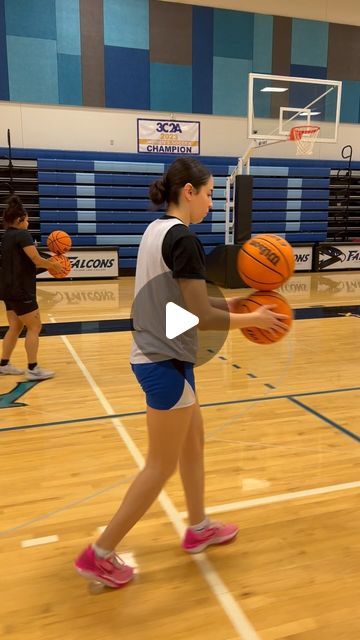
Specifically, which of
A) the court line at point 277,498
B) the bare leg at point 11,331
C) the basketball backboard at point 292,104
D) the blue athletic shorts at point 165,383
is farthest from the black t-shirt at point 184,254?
the basketball backboard at point 292,104

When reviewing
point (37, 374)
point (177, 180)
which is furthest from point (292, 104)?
point (177, 180)

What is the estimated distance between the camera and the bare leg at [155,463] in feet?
6.29

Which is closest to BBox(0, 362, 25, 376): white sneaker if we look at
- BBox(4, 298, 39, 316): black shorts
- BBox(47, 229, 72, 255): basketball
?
BBox(4, 298, 39, 316): black shorts

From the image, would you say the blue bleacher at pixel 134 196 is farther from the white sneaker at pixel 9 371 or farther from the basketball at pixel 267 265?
the basketball at pixel 267 265

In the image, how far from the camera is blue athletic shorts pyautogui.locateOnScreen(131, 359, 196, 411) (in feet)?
6.16

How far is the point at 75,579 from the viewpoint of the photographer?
2184mm

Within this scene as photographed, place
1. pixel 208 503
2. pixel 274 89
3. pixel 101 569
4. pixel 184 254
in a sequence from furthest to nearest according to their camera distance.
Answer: pixel 274 89
pixel 208 503
pixel 101 569
pixel 184 254

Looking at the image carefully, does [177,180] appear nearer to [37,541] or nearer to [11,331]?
[37,541]

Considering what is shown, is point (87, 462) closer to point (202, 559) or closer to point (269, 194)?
point (202, 559)

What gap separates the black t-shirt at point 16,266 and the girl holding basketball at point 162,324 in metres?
2.78

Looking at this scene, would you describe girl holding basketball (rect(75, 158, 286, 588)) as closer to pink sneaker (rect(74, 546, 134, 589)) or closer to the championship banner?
pink sneaker (rect(74, 546, 134, 589))

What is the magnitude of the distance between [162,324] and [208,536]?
1071mm

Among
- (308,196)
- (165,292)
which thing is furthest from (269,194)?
(165,292)

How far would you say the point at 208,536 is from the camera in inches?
93.2
